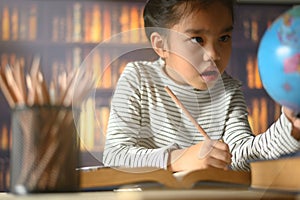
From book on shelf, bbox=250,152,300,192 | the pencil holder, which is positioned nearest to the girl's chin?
book on shelf, bbox=250,152,300,192

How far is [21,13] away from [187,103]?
8.11ft

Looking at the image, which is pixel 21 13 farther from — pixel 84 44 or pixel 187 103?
pixel 187 103

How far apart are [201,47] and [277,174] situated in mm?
618

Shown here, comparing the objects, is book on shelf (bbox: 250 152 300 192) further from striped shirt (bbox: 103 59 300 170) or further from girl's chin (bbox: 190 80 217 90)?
girl's chin (bbox: 190 80 217 90)

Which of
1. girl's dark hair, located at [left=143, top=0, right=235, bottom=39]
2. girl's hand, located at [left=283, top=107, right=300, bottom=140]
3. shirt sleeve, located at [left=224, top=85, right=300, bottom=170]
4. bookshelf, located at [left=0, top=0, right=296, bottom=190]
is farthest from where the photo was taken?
bookshelf, located at [left=0, top=0, right=296, bottom=190]

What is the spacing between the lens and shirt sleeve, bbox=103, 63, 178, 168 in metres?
1.26

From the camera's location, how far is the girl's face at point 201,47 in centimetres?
148

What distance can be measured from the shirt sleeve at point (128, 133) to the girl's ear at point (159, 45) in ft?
0.31

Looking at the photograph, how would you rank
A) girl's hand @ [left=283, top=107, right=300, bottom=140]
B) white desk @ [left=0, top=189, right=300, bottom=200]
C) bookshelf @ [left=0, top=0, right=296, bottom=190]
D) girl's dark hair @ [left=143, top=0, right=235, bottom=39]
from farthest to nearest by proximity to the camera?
bookshelf @ [left=0, top=0, right=296, bottom=190] < girl's dark hair @ [left=143, top=0, right=235, bottom=39] < girl's hand @ [left=283, top=107, right=300, bottom=140] < white desk @ [left=0, top=189, right=300, bottom=200]

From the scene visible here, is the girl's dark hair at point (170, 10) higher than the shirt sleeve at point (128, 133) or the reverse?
higher

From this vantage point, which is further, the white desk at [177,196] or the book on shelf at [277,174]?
the book on shelf at [277,174]

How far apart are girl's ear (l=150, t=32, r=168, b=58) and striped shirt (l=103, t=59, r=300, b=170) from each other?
0.03 m

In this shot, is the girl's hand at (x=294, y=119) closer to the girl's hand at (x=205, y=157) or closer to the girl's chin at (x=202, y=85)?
the girl's hand at (x=205, y=157)

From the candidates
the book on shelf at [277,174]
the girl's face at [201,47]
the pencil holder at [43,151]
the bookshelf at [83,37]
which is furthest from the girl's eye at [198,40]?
the bookshelf at [83,37]
